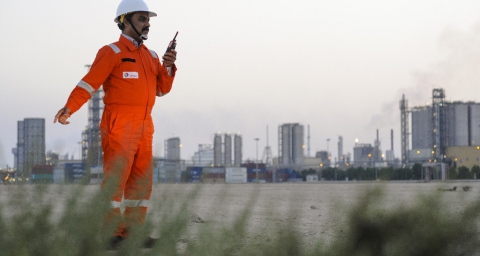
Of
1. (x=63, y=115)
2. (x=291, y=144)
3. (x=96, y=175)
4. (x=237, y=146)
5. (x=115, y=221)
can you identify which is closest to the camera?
(x=115, y=221)

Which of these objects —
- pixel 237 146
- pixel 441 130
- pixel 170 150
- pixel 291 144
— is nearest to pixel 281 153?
pixel 291 144

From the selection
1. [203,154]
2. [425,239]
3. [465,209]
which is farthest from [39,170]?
[203,154]

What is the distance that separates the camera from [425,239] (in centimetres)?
320

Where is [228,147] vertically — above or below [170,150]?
above

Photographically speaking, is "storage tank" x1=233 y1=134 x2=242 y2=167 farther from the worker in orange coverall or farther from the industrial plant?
the worker in orange coverall

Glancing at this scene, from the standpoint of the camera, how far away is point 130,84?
5582 millimetres

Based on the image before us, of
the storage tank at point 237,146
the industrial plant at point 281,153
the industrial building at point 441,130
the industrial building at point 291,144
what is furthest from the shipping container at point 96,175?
the storage tank at point 237,146

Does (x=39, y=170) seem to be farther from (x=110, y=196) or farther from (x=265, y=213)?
(x=265, y=213)

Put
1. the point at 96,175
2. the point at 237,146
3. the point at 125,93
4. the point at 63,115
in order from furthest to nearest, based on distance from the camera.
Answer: the point at 237,146
the point at 125,93
the point at 63,115
the point at 96,175

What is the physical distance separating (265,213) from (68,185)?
816 mm

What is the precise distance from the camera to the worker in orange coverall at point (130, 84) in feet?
17.4

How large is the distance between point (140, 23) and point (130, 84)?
535 mm

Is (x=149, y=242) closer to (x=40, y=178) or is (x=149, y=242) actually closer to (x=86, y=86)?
(x=40, y=178)

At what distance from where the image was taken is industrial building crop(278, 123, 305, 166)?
411ft
